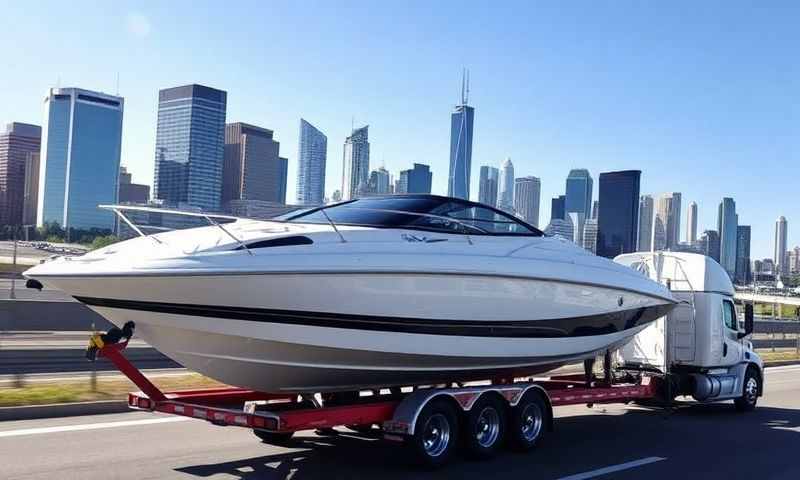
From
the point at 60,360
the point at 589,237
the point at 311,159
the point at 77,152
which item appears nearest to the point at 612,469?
the point at 60,360

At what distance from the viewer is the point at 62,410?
10312 millimetres

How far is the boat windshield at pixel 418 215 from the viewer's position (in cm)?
850

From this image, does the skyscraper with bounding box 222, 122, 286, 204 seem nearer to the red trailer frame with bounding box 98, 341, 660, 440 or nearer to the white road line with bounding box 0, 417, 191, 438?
the white road line with bounding box 0, 417, 191, 438

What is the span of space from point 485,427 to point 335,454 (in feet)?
5.61

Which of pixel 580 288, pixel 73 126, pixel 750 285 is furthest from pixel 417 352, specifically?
pixel 73 126

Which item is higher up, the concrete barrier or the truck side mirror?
the truck side mirror

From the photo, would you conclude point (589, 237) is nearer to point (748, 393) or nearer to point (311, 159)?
point (748, 393)

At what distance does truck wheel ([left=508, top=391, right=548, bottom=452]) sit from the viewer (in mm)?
9023

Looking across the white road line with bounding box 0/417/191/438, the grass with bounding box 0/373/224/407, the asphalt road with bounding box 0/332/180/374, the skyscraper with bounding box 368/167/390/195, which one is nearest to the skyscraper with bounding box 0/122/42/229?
the skyscraper with bounding box 368/167/390/195

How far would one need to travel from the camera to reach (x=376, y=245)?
7.80 meters

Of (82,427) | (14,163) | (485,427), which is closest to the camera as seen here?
(485,427)

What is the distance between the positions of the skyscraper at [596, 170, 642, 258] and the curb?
1101 inches

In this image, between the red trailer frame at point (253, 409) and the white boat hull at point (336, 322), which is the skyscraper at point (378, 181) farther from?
the red trailer frame at point (253, 409)

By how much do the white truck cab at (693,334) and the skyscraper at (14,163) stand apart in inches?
4660
